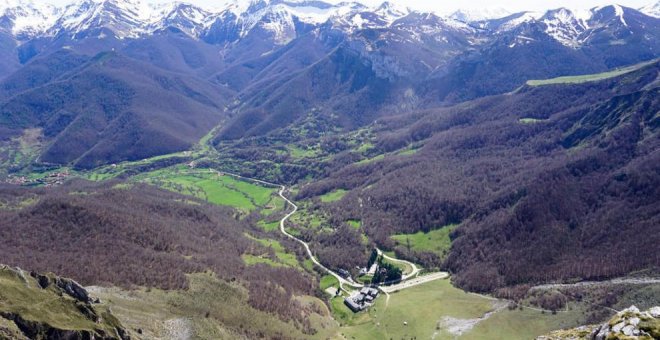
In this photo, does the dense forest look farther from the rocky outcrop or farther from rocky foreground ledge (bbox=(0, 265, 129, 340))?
rocky foreground ledge (bbox=(0, 265, 129, 340))

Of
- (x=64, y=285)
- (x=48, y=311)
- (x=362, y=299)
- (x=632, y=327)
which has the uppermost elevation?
(x=632, y=327)

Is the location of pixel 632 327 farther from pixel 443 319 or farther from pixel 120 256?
pixel 120 256

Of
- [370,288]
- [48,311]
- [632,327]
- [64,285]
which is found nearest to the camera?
[632,327]

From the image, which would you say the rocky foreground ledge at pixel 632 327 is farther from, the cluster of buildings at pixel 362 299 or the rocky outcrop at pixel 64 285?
the cluster of buildings at pixel 362 299

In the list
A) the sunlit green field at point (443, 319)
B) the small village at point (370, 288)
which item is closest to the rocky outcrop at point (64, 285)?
the sunlit green field at point (443, 319)

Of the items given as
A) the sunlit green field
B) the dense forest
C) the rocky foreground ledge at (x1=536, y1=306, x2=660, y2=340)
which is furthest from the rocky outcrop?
the rocky foreground ledge at (x1=536, y1=306, x2=660, y2=340)

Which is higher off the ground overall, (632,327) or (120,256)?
(632,327)

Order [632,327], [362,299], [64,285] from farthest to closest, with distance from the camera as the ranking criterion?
[362,299] < [64,285] < [632,327]

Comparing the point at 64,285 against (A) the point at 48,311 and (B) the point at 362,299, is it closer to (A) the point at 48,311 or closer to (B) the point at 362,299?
(A) the point at 48,311

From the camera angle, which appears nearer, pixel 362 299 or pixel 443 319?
pixel 443 319

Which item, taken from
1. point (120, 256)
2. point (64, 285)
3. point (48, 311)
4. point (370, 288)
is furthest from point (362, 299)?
point (48, 311)
